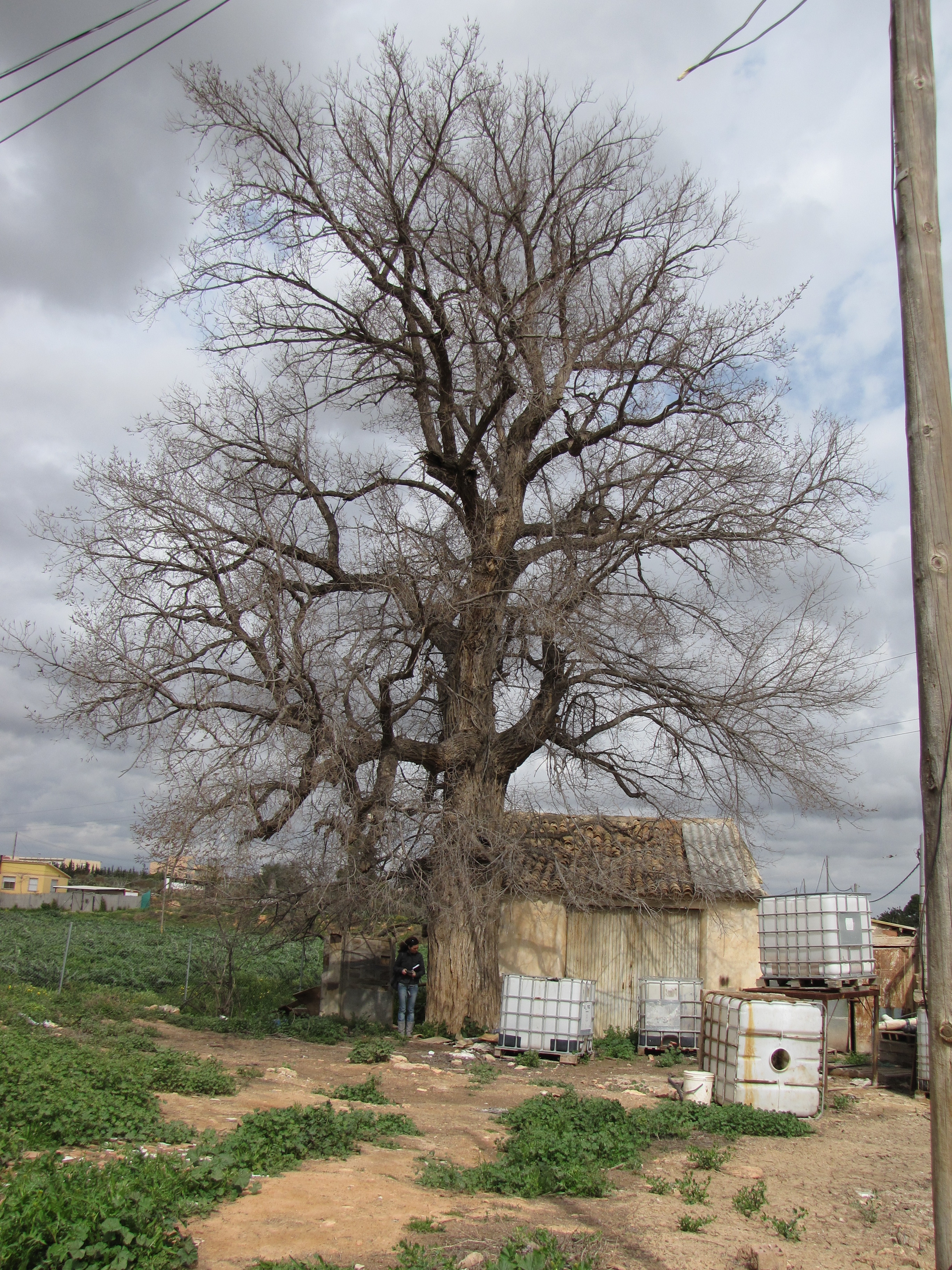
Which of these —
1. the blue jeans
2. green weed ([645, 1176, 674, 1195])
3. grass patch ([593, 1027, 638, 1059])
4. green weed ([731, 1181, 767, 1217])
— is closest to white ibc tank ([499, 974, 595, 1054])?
grass patch ([593, 1027, 638, 1059])

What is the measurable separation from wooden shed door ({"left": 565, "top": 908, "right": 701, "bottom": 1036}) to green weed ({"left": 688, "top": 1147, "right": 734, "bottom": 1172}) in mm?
9035

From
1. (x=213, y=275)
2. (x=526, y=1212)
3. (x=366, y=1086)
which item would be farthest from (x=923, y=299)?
(x=213, y=275)

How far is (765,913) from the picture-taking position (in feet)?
46.8

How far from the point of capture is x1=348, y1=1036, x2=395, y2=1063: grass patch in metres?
13.2

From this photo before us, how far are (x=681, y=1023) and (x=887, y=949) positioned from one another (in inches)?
189

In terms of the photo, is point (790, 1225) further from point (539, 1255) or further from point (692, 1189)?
point (539, 1255)

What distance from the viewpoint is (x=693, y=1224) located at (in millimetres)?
6309

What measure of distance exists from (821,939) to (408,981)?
21.9ft

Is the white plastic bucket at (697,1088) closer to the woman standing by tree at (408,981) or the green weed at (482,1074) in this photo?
the green weed at (482,1074)

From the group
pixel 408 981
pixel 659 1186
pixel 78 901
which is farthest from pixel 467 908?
pixel 78 901

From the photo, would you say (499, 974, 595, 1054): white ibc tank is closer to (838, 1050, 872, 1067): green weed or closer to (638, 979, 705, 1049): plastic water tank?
(638, 979, 705, 1049): plastic water tank

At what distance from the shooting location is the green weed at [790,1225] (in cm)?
627

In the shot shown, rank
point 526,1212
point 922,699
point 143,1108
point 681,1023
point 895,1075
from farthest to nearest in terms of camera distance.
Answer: point 681,1023, point 895,1075, point 143,1108, point 526,1212, point 922,699

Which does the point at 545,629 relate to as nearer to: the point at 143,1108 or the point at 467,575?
the point at 467,575
